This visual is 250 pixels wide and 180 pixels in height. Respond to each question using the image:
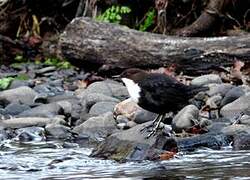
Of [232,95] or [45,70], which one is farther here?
[45,70]

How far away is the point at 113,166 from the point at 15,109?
11.2 feet

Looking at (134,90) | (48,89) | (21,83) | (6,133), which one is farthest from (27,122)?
(21,83)

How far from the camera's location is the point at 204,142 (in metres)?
7.03

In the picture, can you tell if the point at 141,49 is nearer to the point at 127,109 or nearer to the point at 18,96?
the point at 18,96

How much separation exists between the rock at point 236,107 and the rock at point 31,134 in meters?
1.98

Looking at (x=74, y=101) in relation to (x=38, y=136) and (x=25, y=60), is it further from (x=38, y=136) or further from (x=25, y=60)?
(x=25, y=60)

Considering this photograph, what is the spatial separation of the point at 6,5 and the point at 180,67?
5.79 meters

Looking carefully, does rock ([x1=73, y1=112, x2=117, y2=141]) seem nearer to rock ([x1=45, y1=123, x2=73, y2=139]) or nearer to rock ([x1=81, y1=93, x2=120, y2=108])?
rock ([x1=45, y1=123, x2=73, y2=139])

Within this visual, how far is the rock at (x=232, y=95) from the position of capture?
344 inches

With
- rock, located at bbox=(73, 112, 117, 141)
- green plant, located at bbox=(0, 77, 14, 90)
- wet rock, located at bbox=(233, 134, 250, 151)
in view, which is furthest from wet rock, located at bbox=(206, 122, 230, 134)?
green plant, located at bbox=(0, 77, 14, 90)

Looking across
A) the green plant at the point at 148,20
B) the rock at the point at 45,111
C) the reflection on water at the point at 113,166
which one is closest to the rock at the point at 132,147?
the reflection on water at the point at 113,166

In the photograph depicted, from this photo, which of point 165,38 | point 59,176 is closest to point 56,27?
point 165,38

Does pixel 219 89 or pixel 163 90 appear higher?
pixel 163 90

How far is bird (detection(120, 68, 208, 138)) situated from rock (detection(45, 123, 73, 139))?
127 cm
